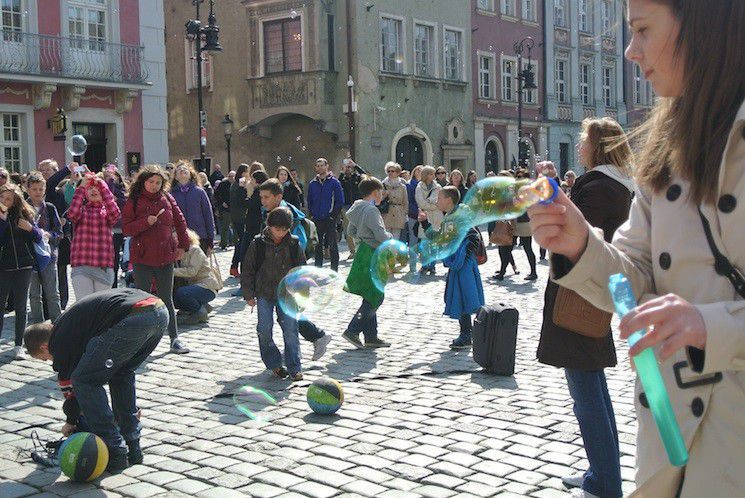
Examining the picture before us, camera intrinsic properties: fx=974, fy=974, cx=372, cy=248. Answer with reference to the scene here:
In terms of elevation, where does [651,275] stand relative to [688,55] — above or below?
below

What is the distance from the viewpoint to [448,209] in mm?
8727

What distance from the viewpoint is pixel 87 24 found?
2653 cm

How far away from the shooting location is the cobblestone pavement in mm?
5285

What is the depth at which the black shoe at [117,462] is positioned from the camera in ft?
18.4

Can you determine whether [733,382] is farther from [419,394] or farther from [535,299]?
[535,299]

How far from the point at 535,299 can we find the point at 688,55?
11.6 metres

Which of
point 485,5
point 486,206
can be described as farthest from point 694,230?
point 485,5

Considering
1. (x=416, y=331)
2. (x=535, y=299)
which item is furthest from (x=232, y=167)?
(x=416, y=331)

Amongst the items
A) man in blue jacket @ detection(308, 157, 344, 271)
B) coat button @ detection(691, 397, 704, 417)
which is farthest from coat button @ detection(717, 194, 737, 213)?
man in blue jacket @ detection(308, 157, 344, 271)

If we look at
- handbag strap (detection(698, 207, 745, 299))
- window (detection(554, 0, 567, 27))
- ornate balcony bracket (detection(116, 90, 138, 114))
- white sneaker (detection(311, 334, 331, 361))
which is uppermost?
window (detection(554, 0, 567, 27))

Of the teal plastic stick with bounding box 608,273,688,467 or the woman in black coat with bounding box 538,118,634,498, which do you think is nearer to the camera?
the teal plastic stick with bounding box 608,273,688,467

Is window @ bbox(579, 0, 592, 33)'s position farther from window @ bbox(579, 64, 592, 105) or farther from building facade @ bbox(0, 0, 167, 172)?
building facade @ bbox(0, 0, 167, 172)

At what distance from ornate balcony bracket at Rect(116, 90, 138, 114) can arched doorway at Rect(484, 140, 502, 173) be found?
1624 centimetres

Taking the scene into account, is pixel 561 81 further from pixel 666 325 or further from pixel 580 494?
pixel 666 325
